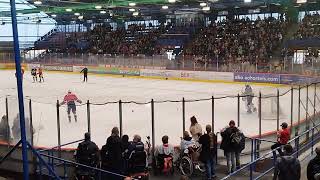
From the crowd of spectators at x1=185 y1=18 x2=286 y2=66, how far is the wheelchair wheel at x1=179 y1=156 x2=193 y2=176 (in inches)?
917

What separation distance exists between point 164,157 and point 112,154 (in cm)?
172

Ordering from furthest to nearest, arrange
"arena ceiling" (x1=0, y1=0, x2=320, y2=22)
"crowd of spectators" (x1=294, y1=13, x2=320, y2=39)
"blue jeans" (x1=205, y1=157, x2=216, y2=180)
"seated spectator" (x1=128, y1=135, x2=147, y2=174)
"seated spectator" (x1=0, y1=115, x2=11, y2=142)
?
"arena ceiling" (x1=0, y1=0, x2=320, y2=22) → "crowd of spectators" (x1=294, y1=13, x2=320, y2=39) → "seated spectator" (x1=0, y1=115, x2=11, y2=142) → "blue jeans" (x1=205, y1=157, x2=216, y2=180) → "seated spectator" (x1=128, y1=135, x2=147, y2=174)

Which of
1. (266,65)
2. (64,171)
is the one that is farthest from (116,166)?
(266,65)

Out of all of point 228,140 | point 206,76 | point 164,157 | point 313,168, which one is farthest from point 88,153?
point 206,76

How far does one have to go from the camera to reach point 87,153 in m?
8.62

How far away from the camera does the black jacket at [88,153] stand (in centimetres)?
861

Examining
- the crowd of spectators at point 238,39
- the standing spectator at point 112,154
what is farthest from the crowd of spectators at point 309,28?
the standing spectator at point 112,154

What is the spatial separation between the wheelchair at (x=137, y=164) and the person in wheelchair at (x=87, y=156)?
0.67 meters

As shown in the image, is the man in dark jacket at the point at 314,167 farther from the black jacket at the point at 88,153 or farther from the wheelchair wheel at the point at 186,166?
the black jacket at the point at 88,153

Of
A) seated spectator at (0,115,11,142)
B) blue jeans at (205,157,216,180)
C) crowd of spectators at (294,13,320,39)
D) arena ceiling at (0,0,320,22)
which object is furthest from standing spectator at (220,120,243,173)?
arena ceiling at (0,0,320,22)

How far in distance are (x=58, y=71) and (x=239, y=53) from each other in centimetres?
1619

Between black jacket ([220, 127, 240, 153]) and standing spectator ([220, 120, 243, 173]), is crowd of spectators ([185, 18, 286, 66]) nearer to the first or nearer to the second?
standing spectator ([220, 120, 243, 173])

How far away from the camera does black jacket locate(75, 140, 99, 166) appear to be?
8.61m

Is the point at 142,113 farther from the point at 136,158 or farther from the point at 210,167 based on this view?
the point at 136,158
